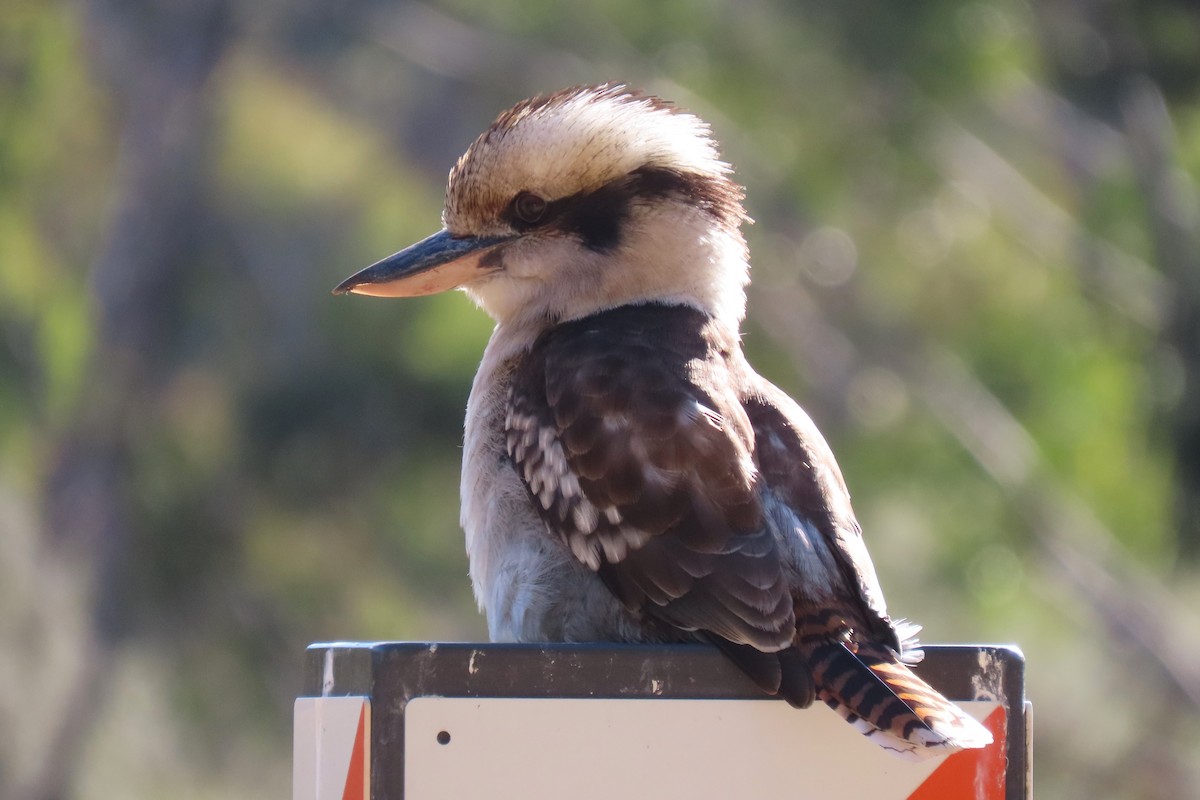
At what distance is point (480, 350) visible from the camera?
718 centimetres

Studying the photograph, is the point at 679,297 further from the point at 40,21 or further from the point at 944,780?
the point at 40,21

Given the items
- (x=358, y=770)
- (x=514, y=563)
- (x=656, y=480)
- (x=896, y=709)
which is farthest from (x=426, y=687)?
(x=514, y=563)

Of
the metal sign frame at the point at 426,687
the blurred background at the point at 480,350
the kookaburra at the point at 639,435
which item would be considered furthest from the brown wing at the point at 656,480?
the blurred background at the point at 480,350

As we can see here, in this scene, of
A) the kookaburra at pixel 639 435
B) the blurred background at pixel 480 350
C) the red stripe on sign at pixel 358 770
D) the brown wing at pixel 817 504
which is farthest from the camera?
the blurred background at pixel 480 350

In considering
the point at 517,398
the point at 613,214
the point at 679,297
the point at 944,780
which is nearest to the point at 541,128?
the point at 613,214

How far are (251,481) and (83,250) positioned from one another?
2063mm

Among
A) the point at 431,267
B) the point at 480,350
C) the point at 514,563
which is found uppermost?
the point at 480,350

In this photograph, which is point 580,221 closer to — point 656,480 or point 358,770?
point 656,480

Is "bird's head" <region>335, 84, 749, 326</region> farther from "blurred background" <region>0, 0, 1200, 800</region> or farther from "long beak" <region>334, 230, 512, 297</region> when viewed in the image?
"blurred background" <region>0, 0, 1200, 800</region>

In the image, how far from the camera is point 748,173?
8.66 m

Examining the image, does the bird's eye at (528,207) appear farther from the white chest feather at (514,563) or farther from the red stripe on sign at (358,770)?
the red stripe on sign at (358,770)

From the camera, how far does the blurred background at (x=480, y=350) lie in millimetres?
7703

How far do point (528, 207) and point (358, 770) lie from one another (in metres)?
1.51

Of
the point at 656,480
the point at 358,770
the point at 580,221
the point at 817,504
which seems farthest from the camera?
the point at 580,221
